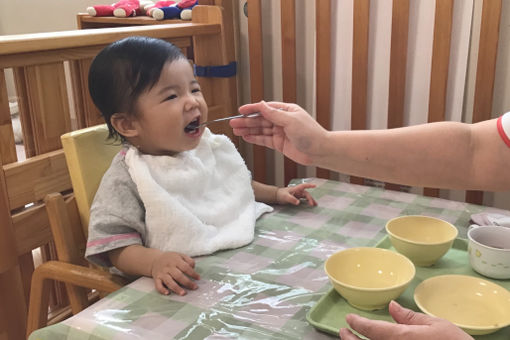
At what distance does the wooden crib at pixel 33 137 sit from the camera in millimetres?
1195

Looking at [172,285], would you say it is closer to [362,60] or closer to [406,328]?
[406,328]

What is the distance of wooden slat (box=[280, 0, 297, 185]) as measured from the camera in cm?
182

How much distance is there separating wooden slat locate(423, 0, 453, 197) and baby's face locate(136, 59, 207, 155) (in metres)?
0.79

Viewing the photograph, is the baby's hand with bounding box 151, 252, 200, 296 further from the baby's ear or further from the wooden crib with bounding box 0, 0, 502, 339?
the wooden crib with bounding box 0, 0, 502, 339

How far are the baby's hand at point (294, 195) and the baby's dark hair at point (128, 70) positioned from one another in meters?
0.44

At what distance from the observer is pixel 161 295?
0.91 meters

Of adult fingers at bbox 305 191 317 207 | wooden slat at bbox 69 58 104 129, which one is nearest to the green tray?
adult fingers at bbox 305 191 317 207

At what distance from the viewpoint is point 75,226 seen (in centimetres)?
115

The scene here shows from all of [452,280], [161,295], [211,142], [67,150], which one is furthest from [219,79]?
[452,280]

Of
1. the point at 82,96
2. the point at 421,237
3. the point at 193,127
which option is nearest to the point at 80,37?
the point at 82,96

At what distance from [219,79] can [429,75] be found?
71 cm

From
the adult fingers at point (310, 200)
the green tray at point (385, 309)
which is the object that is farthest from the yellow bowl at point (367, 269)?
the adult fingers at point (310, 200)

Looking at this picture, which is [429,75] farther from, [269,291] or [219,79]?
[269,291]

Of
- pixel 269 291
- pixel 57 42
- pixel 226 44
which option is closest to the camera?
pixel 269 291
